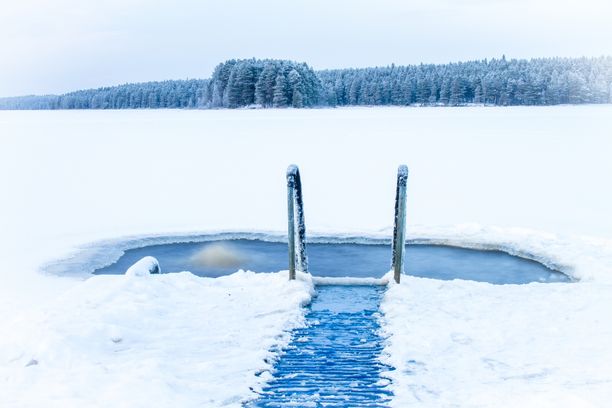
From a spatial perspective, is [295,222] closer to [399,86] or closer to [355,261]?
[355,261]

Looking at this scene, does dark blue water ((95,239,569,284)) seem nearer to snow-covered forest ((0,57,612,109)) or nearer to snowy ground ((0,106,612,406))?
snowy ground ((0,106,612,406))

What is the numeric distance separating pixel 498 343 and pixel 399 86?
379ft

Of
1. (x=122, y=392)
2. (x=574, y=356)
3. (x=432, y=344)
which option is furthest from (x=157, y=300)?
(x=574, y=356)

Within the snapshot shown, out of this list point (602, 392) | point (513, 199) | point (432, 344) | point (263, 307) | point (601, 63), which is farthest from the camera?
point (601, 63)

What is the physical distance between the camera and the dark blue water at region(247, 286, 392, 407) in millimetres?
4719

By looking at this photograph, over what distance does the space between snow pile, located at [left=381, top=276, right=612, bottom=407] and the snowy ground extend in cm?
2

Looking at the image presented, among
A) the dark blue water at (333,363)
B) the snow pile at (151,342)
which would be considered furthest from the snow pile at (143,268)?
the dark blue water at (333,363)

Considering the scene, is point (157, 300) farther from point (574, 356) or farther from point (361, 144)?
point (361, 144)

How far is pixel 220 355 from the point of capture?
219 inches

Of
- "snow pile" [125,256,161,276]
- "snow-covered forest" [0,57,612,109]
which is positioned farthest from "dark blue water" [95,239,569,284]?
"snow-covered forest" [0,57,612,109]

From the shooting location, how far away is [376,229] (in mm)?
11859

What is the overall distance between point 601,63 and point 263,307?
5401 inches

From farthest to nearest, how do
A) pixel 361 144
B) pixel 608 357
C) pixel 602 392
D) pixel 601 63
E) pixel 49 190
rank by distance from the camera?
1. pixel 601 63
2. pixel 361 144
3. pixel 49 190
4. pixel 608 357
5. pixel 602 392

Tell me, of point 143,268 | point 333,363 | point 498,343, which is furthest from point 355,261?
point 333,363
